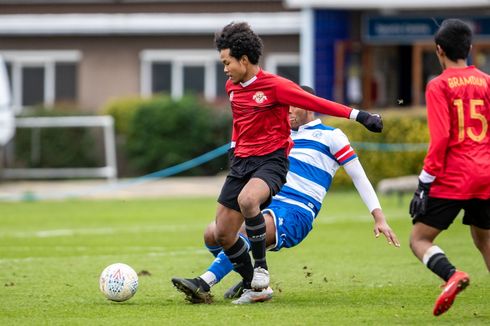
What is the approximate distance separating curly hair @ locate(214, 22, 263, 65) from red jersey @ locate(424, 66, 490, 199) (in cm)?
168

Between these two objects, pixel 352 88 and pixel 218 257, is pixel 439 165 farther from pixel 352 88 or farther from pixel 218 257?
pixel 352 88

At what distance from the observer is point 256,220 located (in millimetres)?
9195

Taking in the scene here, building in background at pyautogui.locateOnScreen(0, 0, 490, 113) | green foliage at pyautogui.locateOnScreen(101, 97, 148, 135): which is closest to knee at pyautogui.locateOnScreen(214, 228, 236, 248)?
building in background at pyautogui.locateOnScreen(0, 0, 490, 113)

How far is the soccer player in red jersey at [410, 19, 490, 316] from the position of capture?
8.16 metres

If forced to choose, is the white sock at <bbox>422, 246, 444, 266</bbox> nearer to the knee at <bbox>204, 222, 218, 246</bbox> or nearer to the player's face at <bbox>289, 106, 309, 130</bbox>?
the knee at <bbox>204, 222, 218, 246</bbox>

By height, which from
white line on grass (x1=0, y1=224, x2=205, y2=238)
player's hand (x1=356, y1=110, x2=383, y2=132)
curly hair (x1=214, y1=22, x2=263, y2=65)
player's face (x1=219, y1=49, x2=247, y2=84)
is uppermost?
curly hair (x1=214, y1=22, x2=263, y2=65)

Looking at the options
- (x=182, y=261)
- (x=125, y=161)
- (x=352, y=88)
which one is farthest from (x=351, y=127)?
→ (x=182, y=261)

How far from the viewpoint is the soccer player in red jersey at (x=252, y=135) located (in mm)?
9258

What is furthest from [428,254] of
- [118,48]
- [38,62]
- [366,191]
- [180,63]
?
[38,62]

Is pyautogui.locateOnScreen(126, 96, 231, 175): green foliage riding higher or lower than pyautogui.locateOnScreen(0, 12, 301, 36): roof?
lower

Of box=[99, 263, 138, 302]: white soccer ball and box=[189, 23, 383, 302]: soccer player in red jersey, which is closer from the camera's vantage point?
box=[189, 23, 383, 302]: soccer player in red jersey

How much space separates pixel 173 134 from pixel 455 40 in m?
21.9

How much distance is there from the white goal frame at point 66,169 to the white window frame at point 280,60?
4.82 m

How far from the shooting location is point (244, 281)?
31.8ft
